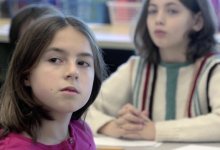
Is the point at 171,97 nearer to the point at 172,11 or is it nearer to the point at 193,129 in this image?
the point at 193,129

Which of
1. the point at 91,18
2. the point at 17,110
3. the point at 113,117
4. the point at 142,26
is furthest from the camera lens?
the point at 91,18

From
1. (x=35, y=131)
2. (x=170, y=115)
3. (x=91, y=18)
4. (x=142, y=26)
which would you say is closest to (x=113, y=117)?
(x=170, y=115)

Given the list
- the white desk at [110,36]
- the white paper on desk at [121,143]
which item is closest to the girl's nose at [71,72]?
the white paper on desk at [121,143]

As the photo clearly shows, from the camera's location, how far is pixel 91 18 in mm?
3160

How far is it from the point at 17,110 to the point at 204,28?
103cm

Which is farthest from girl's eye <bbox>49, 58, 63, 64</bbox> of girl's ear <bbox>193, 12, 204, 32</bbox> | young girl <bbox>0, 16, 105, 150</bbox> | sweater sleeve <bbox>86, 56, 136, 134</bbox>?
girl's ear <bbox>193, 12, 204, 32</bbox>

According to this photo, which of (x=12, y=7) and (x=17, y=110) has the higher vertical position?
(x=12, y=7)

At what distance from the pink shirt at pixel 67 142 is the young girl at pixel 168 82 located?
15.0 inches

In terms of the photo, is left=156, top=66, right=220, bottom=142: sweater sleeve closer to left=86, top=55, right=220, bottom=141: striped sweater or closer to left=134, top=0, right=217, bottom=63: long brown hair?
left=86, top=55, right=220, bottom=141: striped sweater

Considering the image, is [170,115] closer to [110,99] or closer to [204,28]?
[110,99]

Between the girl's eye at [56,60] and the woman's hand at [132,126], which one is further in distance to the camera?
the woman's hand at [132,126]

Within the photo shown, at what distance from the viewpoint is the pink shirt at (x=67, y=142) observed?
1064 mm

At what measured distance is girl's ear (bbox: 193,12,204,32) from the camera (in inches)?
74.2

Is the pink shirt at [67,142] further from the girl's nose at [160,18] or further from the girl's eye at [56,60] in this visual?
the girl's nose at [160,18]
